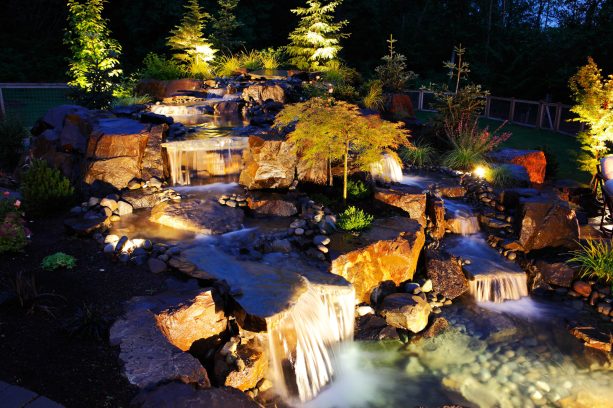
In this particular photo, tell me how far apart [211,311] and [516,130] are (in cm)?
1593

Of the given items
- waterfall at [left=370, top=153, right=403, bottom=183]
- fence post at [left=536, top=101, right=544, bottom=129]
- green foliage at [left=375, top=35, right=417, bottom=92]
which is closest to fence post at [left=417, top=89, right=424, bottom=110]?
fence post at [left=536, top=101, right=544, bottom=129]

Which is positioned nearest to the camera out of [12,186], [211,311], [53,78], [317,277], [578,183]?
[211,311]

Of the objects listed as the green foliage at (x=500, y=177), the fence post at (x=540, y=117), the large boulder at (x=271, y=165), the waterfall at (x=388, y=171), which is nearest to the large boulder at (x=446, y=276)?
the waterfall at (x=388, y=171)

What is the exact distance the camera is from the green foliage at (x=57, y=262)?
5336mm

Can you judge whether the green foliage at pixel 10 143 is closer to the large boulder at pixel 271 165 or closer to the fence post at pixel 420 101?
the large boulder at pixel 271 165

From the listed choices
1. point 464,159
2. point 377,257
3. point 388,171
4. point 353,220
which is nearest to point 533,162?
point 464,159

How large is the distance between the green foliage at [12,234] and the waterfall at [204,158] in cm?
339

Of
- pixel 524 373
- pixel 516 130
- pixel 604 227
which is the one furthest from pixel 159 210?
pixel 516 130

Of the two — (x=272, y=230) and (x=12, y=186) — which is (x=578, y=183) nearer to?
(x=272, y=230)

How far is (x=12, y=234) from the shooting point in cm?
550

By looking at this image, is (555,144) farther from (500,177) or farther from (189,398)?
(189,398)

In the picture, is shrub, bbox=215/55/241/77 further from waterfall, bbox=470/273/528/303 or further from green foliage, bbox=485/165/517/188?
waterfall, bbox=470/273/528/303

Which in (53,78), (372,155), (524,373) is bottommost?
(524,373)

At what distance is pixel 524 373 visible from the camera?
544cm
